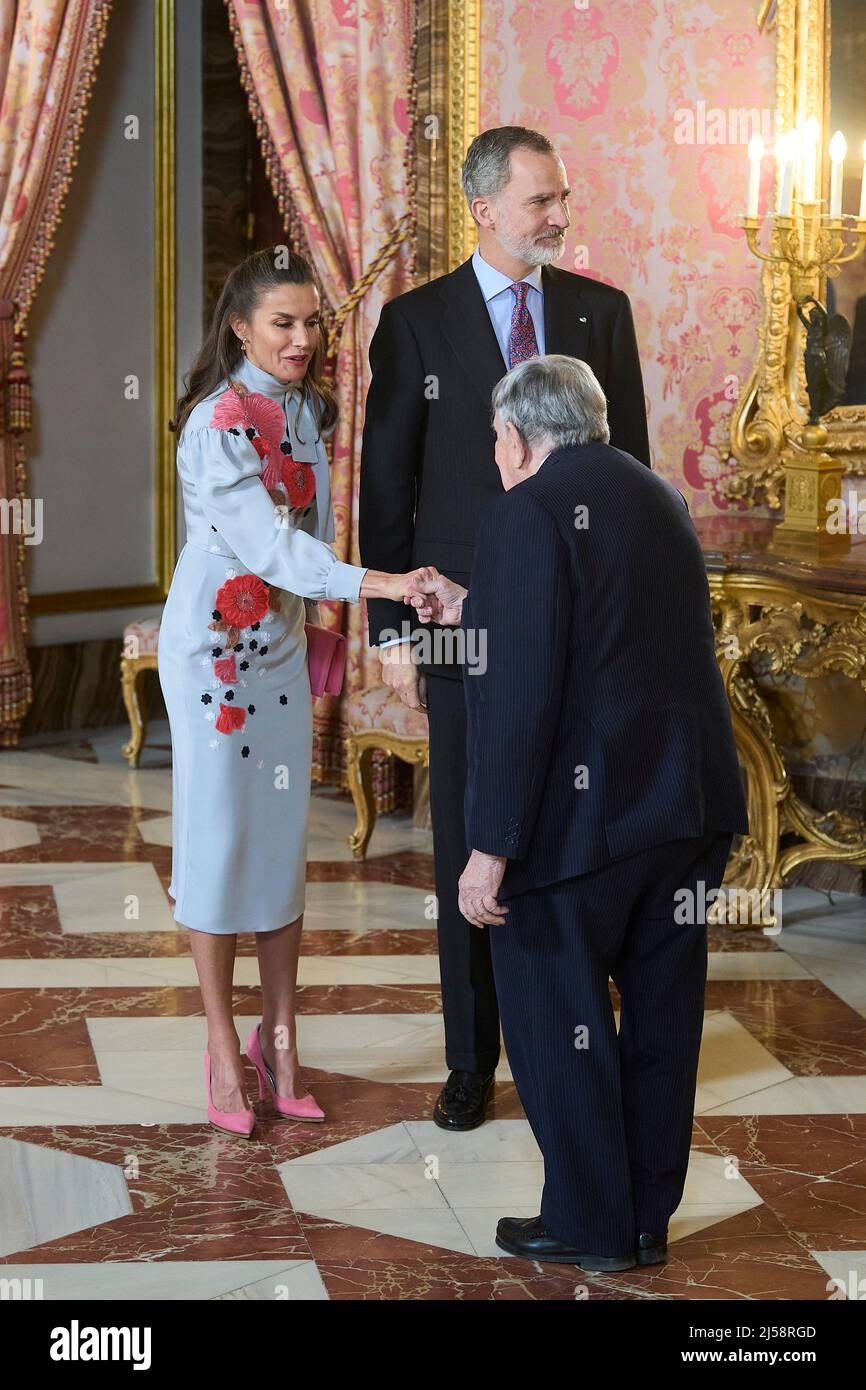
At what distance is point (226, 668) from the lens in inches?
124

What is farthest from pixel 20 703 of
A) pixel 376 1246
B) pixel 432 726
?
pixel 376 1246

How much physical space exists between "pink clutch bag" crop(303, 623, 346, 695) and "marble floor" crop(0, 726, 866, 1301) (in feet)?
2.68

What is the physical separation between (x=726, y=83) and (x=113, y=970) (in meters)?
3.02

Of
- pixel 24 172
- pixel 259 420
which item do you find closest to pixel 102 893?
pixel 259 420

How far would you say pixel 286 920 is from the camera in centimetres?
328

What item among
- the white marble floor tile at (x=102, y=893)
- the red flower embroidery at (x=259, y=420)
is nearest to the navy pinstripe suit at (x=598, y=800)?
the red flower embroidery at (x=259, y=420)

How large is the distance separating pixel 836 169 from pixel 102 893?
9.15 ft

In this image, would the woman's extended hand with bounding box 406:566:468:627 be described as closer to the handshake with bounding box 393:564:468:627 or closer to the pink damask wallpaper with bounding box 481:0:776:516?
the handshake with bounding box 393:564:468:627

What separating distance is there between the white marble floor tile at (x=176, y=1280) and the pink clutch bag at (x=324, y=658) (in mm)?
1084

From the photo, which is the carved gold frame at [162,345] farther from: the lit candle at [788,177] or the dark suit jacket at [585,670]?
the dark suit jacket at [585,670]

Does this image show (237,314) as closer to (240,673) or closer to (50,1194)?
(240,673)

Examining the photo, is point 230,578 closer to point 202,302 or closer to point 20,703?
point 20,703

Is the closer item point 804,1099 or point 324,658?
point 324,658

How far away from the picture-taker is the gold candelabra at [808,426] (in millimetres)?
4535
